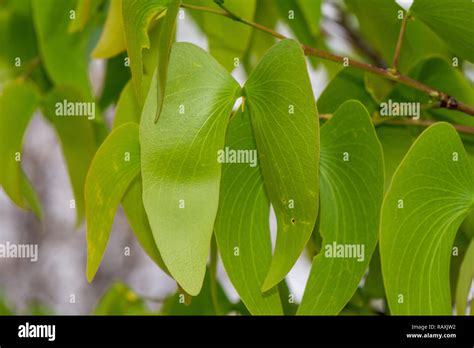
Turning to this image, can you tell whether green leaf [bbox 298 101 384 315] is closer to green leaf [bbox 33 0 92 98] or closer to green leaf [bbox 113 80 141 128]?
green leaf [bbox 113 80 141 128]

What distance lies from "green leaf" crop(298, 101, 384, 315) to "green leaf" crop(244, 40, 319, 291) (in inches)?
1.0

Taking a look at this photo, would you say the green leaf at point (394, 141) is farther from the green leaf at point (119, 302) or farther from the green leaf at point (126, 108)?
the green leaf at point (119, 302)

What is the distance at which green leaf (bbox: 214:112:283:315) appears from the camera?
0.28 meters

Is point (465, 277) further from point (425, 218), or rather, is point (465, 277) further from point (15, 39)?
point (15, 39)

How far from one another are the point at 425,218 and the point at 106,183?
0.40ft

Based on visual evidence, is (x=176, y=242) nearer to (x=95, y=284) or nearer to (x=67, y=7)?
(x=67, y=7)

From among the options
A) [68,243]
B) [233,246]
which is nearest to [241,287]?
[233,246]

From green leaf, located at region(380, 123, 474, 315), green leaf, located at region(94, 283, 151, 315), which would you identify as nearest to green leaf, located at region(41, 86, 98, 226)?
green leaf, located at region(94, 283, 151, 315)

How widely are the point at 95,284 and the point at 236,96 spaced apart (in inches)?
55.3

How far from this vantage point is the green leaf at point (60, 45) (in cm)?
45

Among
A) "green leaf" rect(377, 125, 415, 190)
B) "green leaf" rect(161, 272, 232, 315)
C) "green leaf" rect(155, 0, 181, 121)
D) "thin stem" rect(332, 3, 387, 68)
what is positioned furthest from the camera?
"thin stem" rect(332, 3, 387, 68)

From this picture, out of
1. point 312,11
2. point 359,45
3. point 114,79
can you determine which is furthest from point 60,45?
point 359,45

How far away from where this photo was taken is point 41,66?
1.73ft
